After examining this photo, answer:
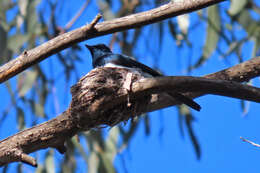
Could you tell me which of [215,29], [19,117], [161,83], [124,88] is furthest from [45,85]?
[161,83]

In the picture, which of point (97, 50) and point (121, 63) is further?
point (97, 50)

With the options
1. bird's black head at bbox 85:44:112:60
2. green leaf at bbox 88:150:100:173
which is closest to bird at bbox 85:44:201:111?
bird's black head at bbox 85:44:112:60

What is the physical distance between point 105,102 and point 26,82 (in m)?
2.27

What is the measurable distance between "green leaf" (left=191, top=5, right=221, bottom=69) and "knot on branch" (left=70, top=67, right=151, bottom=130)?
1598 millimetres

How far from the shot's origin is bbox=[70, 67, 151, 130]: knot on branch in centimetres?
243

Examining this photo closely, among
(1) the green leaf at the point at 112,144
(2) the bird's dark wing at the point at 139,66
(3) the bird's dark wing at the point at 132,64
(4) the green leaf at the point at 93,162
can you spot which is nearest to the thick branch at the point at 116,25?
(2) the bird's dark wing at the point at 139,66

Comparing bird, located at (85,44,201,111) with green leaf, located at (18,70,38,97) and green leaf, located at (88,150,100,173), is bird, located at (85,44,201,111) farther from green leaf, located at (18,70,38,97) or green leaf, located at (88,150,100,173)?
green leaf, located at (18,70,38,97)

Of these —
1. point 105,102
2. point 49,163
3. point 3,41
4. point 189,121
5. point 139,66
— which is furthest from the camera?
point 189,121

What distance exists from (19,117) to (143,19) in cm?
239

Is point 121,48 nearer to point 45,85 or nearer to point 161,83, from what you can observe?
point 45,85

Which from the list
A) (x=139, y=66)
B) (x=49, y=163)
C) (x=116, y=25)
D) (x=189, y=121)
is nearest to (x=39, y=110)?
(x=49, y=163)

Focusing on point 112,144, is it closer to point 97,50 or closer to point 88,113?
point 97,50

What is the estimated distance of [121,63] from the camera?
3.23 meters

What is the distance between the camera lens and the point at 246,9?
4.49 meters
